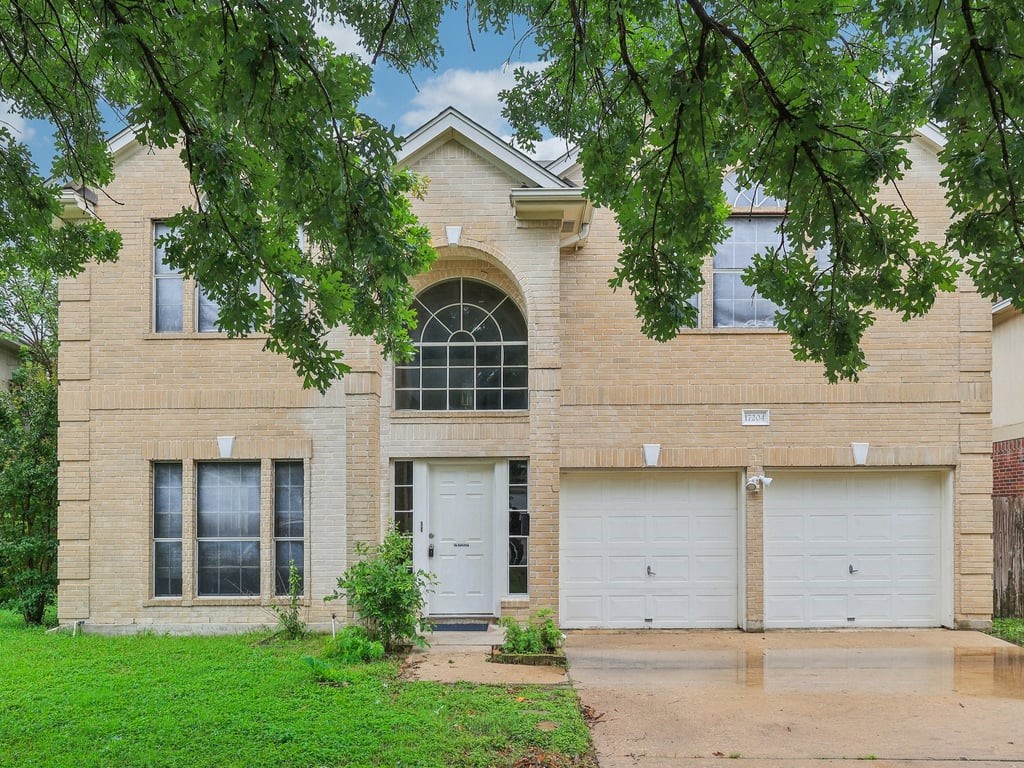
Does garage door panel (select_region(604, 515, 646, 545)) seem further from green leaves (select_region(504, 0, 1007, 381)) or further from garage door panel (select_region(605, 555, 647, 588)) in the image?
green leaves (select_region(504, 0, 1007, 381))

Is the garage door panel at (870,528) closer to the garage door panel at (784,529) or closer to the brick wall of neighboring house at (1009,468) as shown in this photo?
the garage door panel at (784,529)

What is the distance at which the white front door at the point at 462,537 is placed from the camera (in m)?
10.4

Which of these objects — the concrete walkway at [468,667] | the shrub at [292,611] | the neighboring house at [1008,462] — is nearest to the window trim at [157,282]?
the shrub at [292,611]

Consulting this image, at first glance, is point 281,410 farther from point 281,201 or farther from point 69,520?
point 281,201

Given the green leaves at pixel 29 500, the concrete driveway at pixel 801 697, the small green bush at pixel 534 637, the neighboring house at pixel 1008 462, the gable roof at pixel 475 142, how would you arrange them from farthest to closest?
the neighboring house at pixel 1008 462
the green leaves at pixel 29 500
the gable roof at pixel 475 142
the small green bush at pixel 534 637
the concrete driveway at pixel 801 697

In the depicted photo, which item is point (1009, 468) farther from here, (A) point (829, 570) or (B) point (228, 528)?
(B) point (228, 528)

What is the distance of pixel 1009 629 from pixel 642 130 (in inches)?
351

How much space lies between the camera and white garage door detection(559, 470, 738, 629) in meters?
10.5

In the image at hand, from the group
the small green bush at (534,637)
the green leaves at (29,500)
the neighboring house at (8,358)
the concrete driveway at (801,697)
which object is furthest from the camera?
the neighboring house at (8,358)

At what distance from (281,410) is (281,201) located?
5875 mm

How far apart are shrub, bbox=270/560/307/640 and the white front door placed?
1.72 m

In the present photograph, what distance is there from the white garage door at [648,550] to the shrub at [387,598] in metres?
2.45

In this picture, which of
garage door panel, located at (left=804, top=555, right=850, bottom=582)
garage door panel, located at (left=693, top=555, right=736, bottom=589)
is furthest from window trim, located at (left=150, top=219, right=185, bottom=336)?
garage door panel, located at (left=804, top=555, right=850, bottom=582)

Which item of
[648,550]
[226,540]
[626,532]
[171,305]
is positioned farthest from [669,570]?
[171,305]
